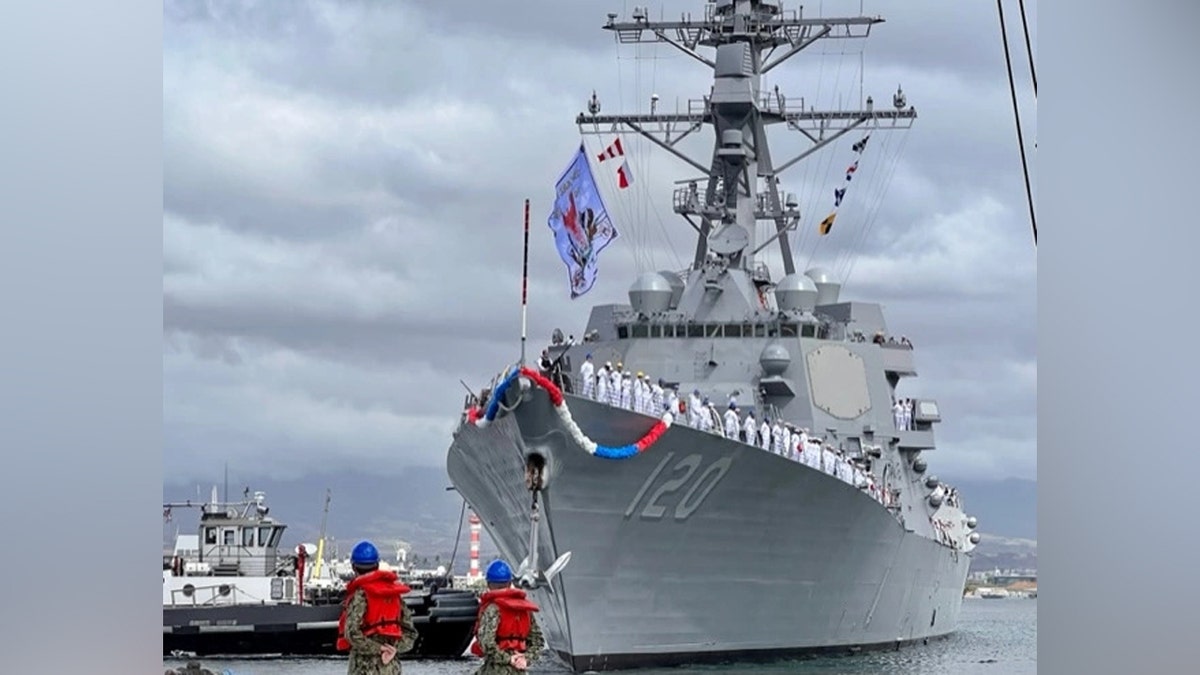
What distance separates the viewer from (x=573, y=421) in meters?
15.5

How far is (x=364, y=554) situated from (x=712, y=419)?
10.4 m

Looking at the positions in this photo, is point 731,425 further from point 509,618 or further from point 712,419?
point 509,618

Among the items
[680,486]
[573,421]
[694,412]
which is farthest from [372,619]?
[694,412]

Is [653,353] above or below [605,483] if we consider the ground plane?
above

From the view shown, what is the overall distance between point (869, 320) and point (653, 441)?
22.7ft

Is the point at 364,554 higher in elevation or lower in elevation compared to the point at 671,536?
higher

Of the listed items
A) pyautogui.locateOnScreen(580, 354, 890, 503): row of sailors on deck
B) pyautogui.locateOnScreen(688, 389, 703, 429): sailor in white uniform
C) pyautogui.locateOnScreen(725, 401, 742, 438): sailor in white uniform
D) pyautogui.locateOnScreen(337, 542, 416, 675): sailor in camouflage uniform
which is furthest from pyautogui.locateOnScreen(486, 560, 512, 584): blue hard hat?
pyautogui.locateOnScreen(725, 401, 742, 438): sailor in white uniform

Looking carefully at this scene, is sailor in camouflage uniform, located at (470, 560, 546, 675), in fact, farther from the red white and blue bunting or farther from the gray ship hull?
the gray ship hull

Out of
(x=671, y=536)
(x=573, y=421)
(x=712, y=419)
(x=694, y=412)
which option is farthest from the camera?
(x=712, y=419)

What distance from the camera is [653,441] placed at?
15594 millimetres

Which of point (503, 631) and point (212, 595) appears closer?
point (503, 631)

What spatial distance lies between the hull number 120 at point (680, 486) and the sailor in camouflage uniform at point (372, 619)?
935cm
